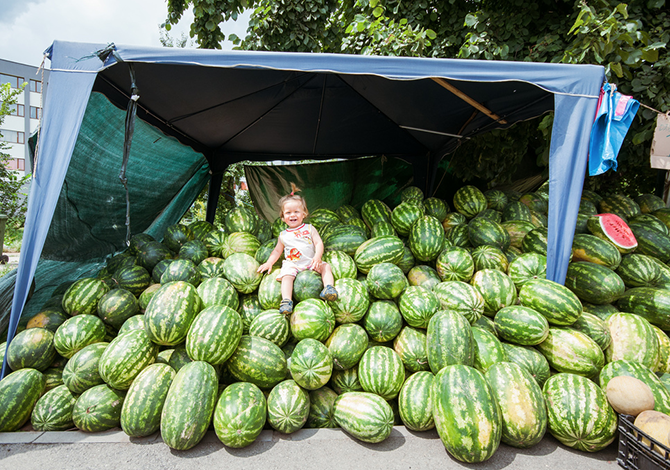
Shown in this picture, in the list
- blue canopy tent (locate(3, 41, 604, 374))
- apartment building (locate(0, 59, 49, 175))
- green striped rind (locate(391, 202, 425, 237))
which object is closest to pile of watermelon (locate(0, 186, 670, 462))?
green striped rind (locate(391, 202, 425, 237))

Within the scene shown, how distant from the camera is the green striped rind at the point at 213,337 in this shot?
215 cm

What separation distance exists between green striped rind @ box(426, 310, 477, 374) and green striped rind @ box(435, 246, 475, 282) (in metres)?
0.75

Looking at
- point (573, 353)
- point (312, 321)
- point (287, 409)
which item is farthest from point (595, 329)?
point (287, 409)

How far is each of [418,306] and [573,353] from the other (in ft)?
3.50

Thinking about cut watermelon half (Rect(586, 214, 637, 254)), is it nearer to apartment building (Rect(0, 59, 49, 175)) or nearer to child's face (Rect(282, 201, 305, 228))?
child's face (Rect(282, 201, 305, 228))

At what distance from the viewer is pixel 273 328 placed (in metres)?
2.47

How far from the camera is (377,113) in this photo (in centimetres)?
489

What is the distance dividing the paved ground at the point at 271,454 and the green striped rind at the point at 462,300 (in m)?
0.87

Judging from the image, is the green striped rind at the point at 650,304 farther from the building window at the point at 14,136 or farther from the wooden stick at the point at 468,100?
the building window at the point at 14,136

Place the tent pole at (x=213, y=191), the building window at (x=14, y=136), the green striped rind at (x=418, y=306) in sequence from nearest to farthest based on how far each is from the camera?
the green striped rind at (x=418, y=306), the tent pole at (x=213, y=191), the building window at (x=14, y=136)

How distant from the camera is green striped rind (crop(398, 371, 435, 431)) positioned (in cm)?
212

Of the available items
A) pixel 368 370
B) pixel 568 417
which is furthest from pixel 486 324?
pixel 368 370

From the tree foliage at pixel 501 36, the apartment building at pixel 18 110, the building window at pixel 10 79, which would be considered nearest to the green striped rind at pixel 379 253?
the tree foliage at pixel 501 36

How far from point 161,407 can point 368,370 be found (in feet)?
4.37
